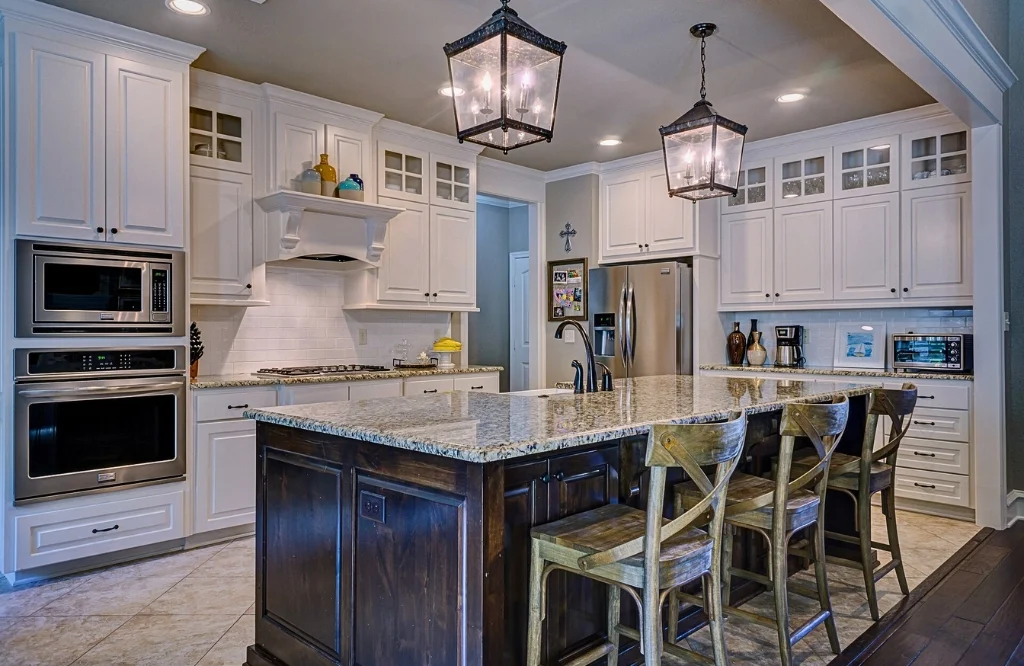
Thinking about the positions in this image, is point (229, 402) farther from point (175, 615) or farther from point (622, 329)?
point (622, 329)

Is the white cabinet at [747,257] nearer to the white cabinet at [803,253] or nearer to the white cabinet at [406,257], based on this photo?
the white cabinet at [803,253]

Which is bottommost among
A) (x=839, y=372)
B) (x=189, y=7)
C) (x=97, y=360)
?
(x=839, y=372)

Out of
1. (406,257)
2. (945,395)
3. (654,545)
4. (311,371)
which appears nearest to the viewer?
(654,545)

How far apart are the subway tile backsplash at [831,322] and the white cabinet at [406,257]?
2.54 m

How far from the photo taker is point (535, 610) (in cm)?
172

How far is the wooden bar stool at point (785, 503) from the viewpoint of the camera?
7.09 feet

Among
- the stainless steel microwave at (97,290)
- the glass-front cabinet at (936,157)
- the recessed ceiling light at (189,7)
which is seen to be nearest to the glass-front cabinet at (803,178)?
the glass-front cabinet at (936,157)

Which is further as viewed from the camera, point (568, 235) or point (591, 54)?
point (568, 235)

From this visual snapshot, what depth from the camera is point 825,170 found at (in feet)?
16.1

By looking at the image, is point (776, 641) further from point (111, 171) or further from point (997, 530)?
point (111, 171)

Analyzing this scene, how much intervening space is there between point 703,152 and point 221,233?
276cm

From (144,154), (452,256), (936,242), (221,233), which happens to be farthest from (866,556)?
(144,154)

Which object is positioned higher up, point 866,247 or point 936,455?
point 866,247

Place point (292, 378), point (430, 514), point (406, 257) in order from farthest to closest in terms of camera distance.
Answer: point (406, 257)
point (292, 378)
point (430, 514)
